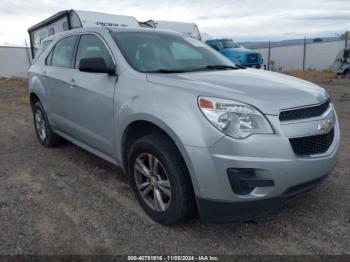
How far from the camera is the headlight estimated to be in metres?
2.57

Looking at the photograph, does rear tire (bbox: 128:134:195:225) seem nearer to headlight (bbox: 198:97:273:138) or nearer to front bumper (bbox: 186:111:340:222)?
front bumper (bbox: 186:111:340:222)

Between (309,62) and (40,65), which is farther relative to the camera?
(309,62)

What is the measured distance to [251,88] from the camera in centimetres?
287

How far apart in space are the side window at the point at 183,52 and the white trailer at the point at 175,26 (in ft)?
31.5

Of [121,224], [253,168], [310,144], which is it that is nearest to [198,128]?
[253,168]

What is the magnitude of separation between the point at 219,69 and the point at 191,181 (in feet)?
4.86

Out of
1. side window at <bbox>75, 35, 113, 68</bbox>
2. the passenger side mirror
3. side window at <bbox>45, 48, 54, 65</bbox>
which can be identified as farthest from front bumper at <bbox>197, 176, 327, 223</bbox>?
side window at <bbox>45, 48, 54, 65</bbox>

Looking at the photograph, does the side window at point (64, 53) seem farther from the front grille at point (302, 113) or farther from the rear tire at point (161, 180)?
the front grille at point (302, 113)

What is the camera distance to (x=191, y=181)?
280 centimetres

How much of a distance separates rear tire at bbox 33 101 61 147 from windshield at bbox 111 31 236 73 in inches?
85.7

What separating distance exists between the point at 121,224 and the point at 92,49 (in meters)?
2.02

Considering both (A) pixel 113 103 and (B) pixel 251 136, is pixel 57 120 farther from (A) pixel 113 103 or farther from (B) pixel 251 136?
(B) pixel 251 136

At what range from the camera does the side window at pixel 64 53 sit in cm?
458

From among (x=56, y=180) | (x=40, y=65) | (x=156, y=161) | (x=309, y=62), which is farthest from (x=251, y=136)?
(x=309, y=62)
